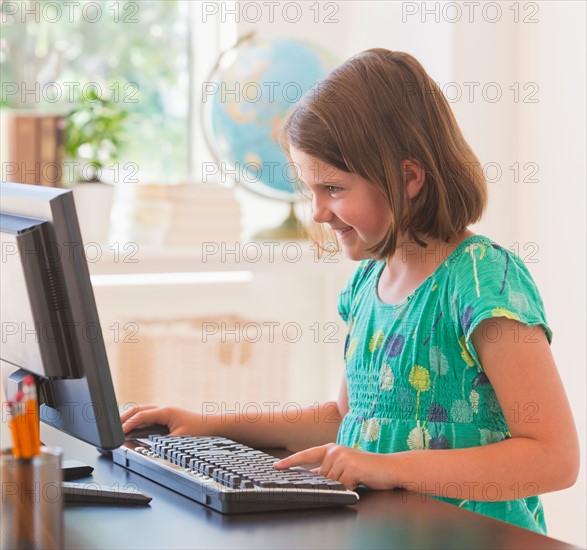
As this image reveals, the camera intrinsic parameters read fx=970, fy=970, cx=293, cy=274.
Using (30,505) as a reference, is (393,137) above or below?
above

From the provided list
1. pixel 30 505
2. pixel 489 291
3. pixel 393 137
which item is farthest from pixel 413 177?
pixel 30 505

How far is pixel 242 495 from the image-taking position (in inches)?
38.1

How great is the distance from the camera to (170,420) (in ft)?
4.49

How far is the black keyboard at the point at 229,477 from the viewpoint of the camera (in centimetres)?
97

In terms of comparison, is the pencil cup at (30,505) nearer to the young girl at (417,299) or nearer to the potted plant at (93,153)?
the young girl at (417,299)

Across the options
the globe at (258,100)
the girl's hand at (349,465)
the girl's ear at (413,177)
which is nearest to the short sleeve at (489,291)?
the girl's ear at (413,177)

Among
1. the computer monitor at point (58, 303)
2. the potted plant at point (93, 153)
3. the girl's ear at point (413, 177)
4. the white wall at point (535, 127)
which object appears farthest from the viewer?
the potted plant at point (93, 153)

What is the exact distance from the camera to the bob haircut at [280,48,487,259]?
4.17 feet

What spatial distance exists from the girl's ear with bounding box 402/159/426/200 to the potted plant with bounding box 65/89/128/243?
119 centimetres

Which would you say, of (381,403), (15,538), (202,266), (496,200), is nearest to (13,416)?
(15,538)

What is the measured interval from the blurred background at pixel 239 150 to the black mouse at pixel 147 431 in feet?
3.16

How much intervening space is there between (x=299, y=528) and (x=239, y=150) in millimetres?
1641

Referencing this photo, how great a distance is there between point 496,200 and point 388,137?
1.13m

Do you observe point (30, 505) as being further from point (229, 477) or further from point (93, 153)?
point (93, 153)
